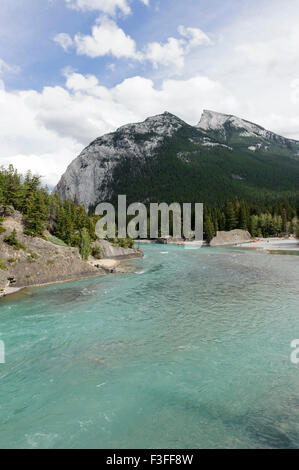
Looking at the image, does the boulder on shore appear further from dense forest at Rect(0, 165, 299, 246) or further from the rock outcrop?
the rock outcrop

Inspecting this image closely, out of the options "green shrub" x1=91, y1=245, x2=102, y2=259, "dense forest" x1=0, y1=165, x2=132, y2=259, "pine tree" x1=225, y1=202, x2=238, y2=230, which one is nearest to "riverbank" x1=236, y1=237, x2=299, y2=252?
"pine tree" x1=225, y1=202, x2=238, y2=230

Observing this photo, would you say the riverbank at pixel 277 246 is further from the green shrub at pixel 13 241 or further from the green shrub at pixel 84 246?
the green shrub at pixel 13 241

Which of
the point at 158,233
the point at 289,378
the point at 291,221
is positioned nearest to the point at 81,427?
the point at 289,378

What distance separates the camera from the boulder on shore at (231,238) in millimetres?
134000

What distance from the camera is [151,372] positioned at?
1928 cm

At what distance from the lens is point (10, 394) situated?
17.1 m

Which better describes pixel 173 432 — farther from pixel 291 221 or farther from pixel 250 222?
pixel 291 221

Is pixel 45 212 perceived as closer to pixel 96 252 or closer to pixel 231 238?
pixel 96 252

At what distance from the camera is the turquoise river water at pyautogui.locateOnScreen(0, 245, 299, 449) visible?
537 inches

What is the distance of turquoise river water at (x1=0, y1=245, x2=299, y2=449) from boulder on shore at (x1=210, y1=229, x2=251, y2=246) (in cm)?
9684

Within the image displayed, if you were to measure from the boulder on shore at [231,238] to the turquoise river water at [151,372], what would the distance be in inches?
3812

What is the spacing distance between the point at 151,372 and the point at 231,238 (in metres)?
127

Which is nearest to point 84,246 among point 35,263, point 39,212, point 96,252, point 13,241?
point 96,252

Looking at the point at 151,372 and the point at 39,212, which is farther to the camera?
the point at 39,212
